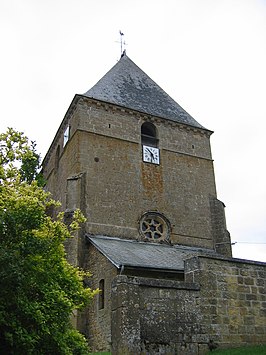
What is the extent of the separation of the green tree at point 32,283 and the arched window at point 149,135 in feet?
42.9

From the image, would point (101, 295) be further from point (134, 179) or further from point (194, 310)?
point (194, 310)

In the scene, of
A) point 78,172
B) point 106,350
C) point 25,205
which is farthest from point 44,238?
point 78,172

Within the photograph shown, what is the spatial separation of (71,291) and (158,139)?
1428cm

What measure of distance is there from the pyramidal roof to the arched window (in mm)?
745

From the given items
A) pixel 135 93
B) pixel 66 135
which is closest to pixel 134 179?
pixel 66 135

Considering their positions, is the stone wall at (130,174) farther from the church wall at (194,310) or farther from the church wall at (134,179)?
the church wall at (194,310)

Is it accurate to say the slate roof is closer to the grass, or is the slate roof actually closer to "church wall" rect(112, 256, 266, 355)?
"church wall" rect(112, 256, 266, 355)

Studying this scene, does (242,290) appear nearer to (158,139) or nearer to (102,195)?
(102,195)

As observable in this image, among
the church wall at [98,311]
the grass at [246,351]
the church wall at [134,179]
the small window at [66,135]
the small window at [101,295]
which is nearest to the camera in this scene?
the grass at [246,351]

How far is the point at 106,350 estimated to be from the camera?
14.8 meters

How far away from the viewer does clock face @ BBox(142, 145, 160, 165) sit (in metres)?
22.8

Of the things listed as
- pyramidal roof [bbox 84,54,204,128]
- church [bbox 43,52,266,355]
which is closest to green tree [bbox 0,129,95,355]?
church [bbox 43,52,266,355]

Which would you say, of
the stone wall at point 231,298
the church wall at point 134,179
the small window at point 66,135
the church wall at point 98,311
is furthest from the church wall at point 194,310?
the small window at point 66,135

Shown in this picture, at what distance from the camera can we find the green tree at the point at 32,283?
28.3 feet
